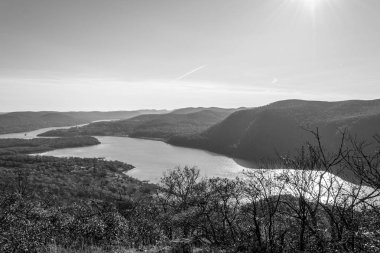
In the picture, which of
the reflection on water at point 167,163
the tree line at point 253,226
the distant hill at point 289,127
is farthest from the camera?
the distant hill at point 289,127

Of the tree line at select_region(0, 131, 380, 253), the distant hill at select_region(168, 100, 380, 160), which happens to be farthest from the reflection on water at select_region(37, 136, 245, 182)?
the tree line at select_region(0, 131, 380, 253)

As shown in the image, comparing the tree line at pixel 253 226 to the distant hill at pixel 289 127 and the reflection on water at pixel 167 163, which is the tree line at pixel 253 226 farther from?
the distant hill at pixel 289 127

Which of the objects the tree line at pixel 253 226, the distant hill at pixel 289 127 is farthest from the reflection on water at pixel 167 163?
the tree line at pixel 253 226

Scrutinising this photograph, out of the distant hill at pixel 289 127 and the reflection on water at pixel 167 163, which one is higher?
the distant hill at pixel 289 127

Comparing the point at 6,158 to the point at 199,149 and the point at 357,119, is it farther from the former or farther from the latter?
the point at 357,119

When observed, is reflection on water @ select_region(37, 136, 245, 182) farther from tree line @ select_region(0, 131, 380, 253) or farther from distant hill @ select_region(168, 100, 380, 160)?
tree line @ select_region(0, 131, 380, 253)

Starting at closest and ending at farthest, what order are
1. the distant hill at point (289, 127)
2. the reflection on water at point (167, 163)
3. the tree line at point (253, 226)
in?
1. the tree line at point (253, 226)
2. the reflection on water at point (167, 163)
3. the distant hill at point (289, 127)

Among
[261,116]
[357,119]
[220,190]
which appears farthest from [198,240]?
[261,116]

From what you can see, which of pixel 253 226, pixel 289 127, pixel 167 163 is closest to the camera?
pixel 253 226

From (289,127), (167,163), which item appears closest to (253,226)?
(167,163)

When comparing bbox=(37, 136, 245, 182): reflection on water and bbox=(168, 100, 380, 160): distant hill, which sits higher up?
bbox=(168, 100, 380, 160): distant hill

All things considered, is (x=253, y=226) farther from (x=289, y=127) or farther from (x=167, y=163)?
(x=289, y=127)
